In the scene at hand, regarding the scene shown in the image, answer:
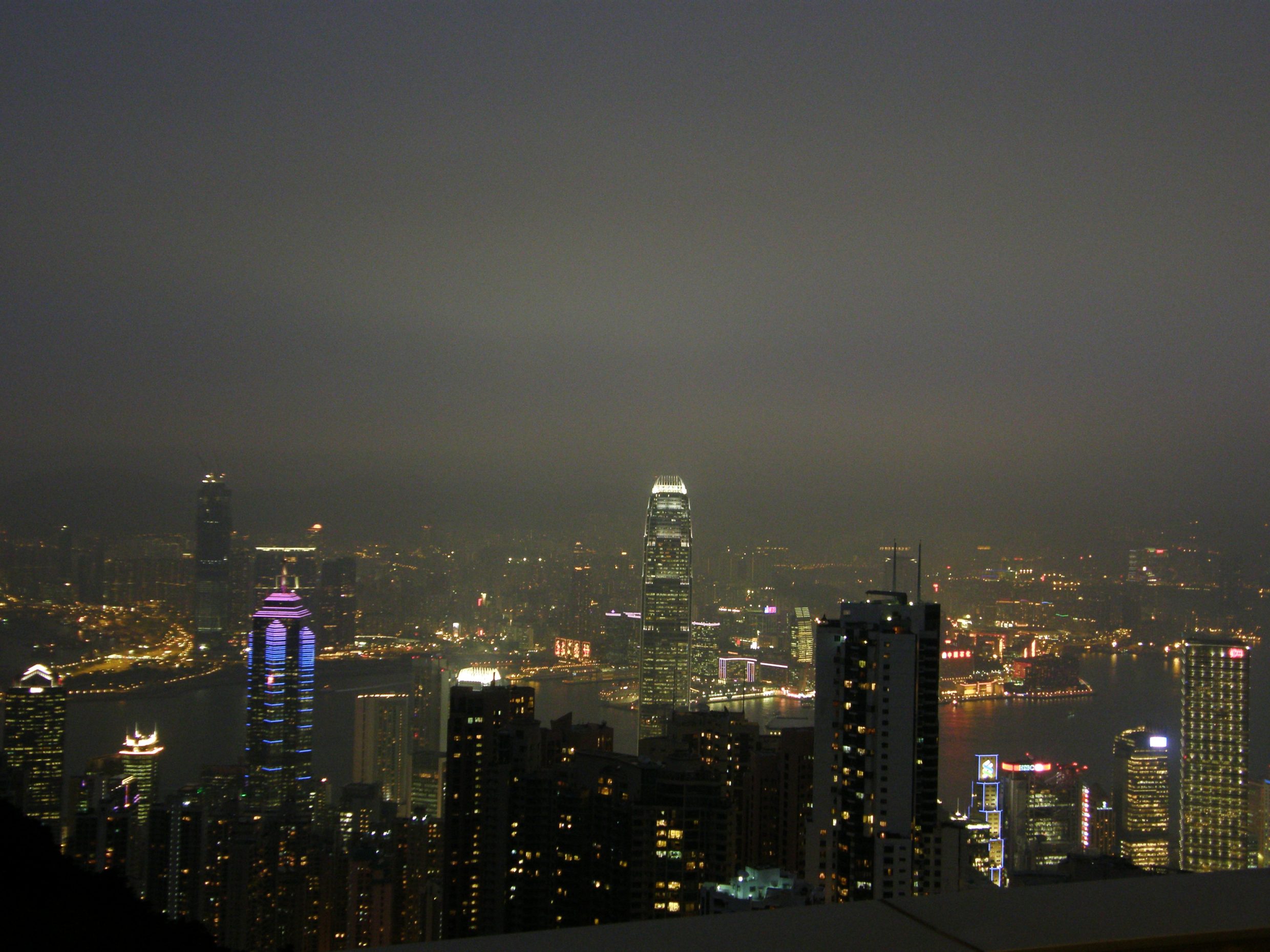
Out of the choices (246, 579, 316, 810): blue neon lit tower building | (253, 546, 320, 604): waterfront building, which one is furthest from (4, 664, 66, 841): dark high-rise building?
(253, 546, 320, 604): waterfront building

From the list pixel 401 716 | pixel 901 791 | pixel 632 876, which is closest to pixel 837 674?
pixel 901 791

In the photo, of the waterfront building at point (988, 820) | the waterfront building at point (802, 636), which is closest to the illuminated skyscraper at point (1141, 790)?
the waterfront building at point (988, 820)

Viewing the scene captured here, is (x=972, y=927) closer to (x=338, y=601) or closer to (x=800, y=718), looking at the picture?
(x=800, y=718)

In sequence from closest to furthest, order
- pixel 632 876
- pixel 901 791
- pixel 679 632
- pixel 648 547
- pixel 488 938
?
pixel 488 938 → pixel 901 791 → pixel 632 876 → pixel 679 632 → pixel 648 547

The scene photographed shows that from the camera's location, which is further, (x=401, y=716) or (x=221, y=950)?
(x=401, y=716)

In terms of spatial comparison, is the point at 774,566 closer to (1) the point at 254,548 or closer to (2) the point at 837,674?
(2) the point at 837,674

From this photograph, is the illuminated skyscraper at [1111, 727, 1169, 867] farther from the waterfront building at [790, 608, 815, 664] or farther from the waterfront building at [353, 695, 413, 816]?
the waterfront building at [353, 695, 413, 816]

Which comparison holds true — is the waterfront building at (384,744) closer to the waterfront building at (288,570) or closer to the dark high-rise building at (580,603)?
the waterfront building at (288,570)

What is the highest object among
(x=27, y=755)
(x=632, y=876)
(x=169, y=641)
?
(x=169, y=641)
